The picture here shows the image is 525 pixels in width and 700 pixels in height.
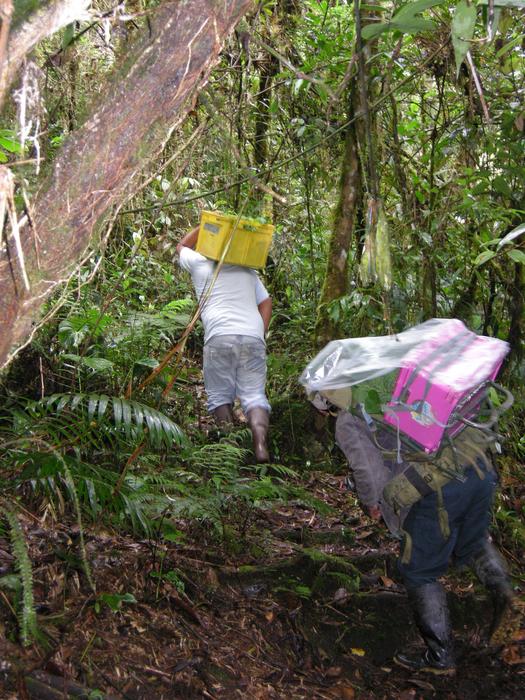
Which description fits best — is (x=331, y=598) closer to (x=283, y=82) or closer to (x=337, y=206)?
(x=337, y=206)

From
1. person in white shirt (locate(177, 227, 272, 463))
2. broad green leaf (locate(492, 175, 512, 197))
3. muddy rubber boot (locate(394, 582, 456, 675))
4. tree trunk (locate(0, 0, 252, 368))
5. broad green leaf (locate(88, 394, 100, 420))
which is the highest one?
tree trunk (locate(0, 0, 252, 368))

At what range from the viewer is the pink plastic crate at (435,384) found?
3.52 metres

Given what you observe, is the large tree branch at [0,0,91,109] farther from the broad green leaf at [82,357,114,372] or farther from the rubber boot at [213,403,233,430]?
the rubber boot at [213,403,233,430]

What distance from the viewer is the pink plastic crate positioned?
139 inches

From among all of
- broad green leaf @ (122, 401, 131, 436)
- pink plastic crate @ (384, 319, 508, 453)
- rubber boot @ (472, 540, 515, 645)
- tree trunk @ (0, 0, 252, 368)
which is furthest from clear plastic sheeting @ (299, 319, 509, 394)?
tree trunk @ (0, 0, 252, 368)

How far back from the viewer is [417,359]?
3.60m

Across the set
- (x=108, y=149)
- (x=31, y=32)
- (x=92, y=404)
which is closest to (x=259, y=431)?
(x=92, y=404)

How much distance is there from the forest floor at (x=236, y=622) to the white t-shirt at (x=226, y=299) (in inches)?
63.7

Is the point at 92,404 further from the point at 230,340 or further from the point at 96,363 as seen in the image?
the point at 230,340

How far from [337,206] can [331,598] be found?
140 inches

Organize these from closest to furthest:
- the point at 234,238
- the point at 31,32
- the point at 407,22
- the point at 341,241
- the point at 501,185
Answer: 1. the point at 31,32
2. the point at 407,22
3. the point at 501,185
4. the point at 234,238
5. the point at 341,241

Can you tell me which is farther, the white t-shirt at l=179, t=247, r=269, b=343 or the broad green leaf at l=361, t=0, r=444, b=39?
the white t-shirt at l=179, t=247, r=269, b=343

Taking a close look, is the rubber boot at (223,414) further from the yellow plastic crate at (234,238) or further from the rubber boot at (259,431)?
the yellow plastic crate at (234,238)

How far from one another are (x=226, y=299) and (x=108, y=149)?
4.14 meters
